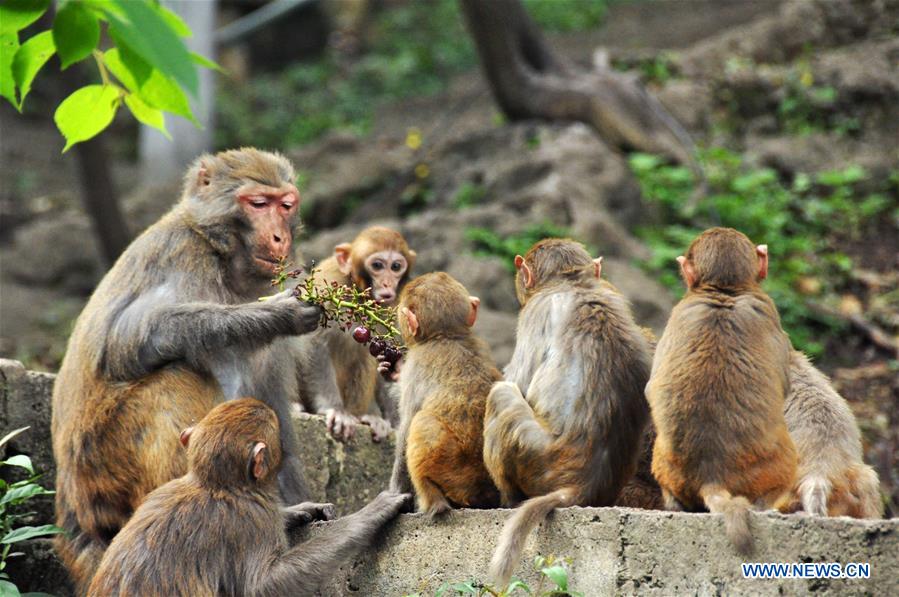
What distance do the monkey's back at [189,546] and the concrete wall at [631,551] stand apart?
459 mm

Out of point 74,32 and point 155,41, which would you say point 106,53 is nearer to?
point 74,32

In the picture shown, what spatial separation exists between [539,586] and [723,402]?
99 cm

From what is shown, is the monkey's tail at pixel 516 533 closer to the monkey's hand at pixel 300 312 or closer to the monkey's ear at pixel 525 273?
the monkey's ear at pixel 525 273

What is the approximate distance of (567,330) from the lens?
16.1 ft

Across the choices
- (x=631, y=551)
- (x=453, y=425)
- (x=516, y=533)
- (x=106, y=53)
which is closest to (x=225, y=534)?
(x=453, y=425)

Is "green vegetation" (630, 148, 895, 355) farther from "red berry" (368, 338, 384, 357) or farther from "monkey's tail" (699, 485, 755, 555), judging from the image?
"monkey's tail" (699, 485, 755, 555)

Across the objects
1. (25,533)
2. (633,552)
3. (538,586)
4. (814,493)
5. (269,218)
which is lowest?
(814,493)

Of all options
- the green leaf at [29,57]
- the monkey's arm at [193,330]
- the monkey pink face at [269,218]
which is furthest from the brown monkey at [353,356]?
the green leaf at [29,57]

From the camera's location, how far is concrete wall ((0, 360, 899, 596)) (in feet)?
12.8

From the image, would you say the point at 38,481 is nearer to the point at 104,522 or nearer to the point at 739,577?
the point at 104,522

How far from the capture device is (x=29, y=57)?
353cm

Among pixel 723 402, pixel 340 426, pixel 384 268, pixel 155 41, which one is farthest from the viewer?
pixel 384 268

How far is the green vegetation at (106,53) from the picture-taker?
8.45ft

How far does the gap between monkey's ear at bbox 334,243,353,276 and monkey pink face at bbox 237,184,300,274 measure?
2.82 ft
